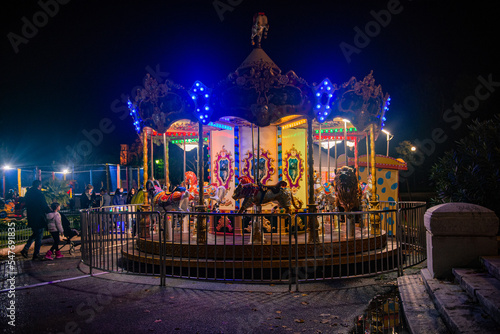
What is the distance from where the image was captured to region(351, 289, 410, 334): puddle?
174 inches

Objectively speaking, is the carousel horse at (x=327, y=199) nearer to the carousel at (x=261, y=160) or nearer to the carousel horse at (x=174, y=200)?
the carousel at (x=261, y=160)

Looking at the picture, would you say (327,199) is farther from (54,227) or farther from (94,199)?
(94,199)

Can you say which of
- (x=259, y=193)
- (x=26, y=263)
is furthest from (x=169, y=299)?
(x=26, y=263)

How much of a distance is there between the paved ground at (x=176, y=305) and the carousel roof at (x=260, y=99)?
420cm

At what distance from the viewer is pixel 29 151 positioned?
32.4 meters

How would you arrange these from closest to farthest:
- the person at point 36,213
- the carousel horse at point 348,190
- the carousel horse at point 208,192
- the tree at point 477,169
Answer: the tree at point 477,169, the person at point 36,213, the carousel horse at point 348,190, the carousel horse at point 208,192

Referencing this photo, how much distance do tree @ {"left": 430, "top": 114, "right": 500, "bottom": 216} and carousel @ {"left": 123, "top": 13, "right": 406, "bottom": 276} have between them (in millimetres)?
1802

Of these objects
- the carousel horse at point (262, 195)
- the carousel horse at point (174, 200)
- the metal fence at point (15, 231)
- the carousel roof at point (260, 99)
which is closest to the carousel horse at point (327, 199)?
the carousel roof at point (260, 99)

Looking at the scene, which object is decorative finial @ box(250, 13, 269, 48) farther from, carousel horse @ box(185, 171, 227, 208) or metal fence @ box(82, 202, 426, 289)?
metal fence @ box(82, 202, 426, 289)

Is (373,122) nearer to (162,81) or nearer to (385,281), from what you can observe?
(385,281)

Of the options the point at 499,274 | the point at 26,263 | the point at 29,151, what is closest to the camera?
the point at 499,274

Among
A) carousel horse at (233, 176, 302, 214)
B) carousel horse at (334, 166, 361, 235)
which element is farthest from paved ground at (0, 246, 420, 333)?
carousel horse at (233, 176, 302, 214)

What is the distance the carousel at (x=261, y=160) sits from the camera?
7.55 m

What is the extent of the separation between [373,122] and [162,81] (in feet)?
19.9
